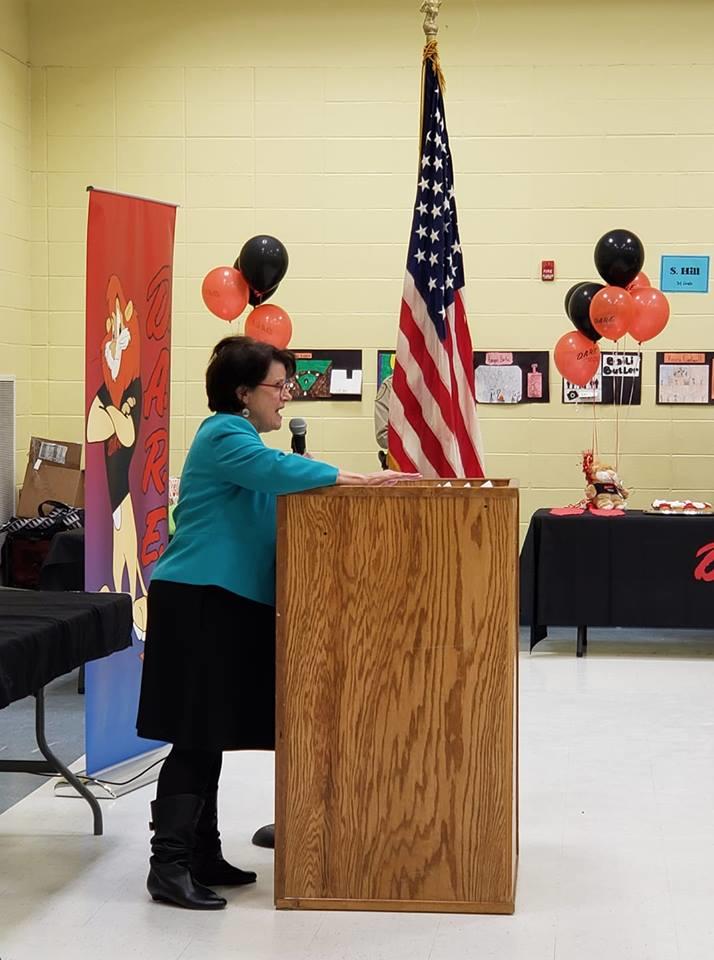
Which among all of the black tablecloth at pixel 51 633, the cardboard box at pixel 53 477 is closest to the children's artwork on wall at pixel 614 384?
the cardboard box at pixel 53 477

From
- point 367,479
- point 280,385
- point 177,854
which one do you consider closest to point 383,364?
point 280,385

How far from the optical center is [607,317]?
23.9 ft

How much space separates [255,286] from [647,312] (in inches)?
84.1

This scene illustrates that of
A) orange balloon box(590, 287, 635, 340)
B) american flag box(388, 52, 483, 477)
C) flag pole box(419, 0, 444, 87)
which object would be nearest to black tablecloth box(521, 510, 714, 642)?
orange balloon box(590, 287, 635, 340)

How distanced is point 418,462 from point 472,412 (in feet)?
0.93

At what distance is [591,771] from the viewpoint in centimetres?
493

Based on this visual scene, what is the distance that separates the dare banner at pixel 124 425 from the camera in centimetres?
467

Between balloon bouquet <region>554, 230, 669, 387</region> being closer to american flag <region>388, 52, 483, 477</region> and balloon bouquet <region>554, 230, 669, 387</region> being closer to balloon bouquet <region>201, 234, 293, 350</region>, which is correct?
balloon bouquet <region>201, 234, 293, 350</region>

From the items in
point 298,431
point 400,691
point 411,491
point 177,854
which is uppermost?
point 298,431

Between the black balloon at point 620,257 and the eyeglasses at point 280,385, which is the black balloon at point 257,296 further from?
the eyeglasses at point 280,385

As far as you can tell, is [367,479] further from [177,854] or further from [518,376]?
[518,376]

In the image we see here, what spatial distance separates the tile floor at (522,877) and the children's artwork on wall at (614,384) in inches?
119

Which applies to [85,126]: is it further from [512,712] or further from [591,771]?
[512,712]

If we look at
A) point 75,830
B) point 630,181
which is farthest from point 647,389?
point 75,830
